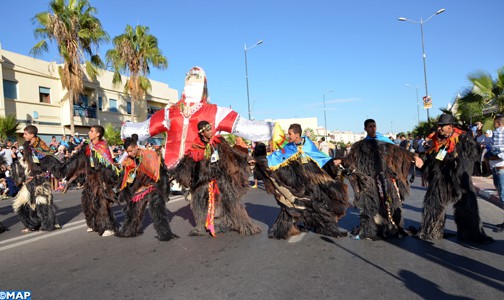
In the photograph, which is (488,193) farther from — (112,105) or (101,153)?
(112,105)

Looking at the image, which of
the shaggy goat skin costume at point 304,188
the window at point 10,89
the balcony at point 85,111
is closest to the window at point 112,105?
the balcony at point 85,111

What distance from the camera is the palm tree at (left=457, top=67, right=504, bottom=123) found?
13.6 m

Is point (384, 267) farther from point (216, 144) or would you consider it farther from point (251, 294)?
point (216, 144)

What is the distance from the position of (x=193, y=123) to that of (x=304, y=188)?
1961mm

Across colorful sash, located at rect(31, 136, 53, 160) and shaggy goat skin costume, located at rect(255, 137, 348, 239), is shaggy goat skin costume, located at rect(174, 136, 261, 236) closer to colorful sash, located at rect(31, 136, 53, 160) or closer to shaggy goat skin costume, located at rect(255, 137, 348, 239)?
shaggy goat skin costume, located at rect(255, 137, 348, 239)

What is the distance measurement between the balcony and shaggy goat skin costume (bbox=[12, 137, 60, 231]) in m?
21.1

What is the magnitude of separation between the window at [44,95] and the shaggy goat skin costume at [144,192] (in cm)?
2147

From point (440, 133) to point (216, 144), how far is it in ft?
10.5

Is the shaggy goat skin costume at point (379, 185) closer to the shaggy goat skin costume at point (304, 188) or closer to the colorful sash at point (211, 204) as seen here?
the shaggy goat skin costume at point (304, 188)

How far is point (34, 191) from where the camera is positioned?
679cm

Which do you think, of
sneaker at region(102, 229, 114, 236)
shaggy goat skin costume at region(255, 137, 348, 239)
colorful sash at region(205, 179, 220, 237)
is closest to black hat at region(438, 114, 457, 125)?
shaggy goat skin costume at region(255, 137, 348, 239)

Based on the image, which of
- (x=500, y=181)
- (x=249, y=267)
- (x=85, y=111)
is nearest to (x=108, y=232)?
(x=249, y=267)

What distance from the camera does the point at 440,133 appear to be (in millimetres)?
5430

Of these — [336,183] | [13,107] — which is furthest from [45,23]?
[336,183]
